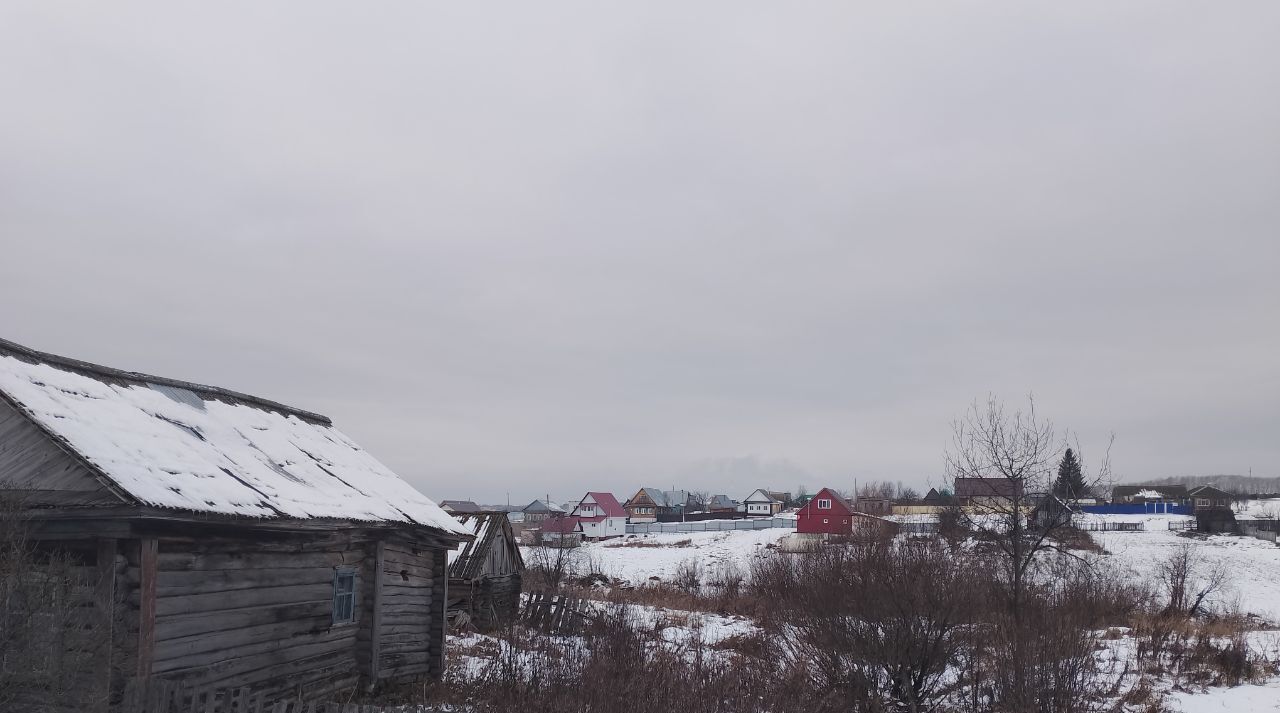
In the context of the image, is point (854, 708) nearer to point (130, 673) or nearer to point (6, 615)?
point (130, 673)

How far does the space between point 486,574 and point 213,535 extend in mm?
14058

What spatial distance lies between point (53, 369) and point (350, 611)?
4992 mm

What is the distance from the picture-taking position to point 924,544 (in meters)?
13.5

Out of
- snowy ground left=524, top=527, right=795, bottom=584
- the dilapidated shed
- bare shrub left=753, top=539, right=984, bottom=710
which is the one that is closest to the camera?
bare shrub left=753, top=539, right=984, bottom=710

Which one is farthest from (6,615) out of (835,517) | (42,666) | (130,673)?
(835,517)

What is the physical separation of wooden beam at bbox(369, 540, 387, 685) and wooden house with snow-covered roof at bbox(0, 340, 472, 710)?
27mm

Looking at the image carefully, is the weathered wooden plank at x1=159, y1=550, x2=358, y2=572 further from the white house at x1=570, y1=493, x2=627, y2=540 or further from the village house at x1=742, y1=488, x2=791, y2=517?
the village house at x1=742, y1=488, x2=791, y2=517

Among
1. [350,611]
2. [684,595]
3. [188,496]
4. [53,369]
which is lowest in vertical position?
[684,595]

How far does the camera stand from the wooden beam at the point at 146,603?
8.52m

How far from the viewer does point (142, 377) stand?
12062mm

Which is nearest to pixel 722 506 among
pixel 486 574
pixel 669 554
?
pixel 669 554

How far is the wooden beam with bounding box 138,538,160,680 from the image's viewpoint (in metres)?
8.52

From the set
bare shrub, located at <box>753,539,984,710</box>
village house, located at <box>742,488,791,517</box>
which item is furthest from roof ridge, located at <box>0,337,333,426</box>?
village house, located at <box>742,488,791,517</box>

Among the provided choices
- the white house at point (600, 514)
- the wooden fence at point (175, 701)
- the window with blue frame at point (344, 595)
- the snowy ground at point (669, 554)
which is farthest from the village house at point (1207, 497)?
the wooden fence at point (175, 701)
